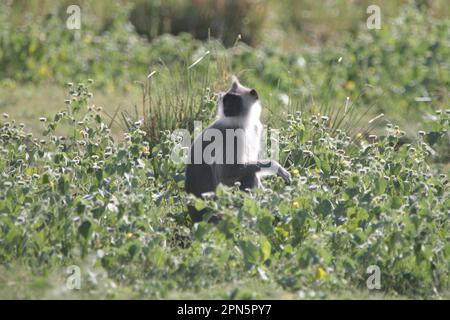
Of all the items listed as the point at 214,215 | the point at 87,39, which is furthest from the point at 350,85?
the point at 214,215

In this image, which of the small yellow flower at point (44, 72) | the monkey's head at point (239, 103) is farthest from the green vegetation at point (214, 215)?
the small yellow flower at point (44, 72)

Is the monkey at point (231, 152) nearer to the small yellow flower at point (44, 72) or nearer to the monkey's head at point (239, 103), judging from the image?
the monkey's head at point (239, 103)

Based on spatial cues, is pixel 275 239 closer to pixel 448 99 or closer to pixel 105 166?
pixel 105 166

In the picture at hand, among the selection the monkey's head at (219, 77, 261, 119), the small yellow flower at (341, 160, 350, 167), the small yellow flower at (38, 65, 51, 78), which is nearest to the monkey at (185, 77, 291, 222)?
the monkey's head at (219, 77, 261, 119)

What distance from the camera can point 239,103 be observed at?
7410mm

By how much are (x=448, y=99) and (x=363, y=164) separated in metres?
3.45

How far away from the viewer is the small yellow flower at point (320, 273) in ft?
20.7

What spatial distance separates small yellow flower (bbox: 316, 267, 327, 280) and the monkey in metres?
1.11

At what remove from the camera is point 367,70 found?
13383 mm

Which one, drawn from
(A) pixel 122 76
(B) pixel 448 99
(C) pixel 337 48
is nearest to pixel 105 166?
(B) pixel 448 99

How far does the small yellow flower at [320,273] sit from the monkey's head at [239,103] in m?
1.56

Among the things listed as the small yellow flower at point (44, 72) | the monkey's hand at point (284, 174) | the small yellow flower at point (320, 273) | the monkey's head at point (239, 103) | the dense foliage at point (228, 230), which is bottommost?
the small yellow flower at point (320, 273)

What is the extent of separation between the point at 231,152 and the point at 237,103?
0.38 m

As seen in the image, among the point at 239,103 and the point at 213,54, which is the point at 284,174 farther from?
the point at 213,54
